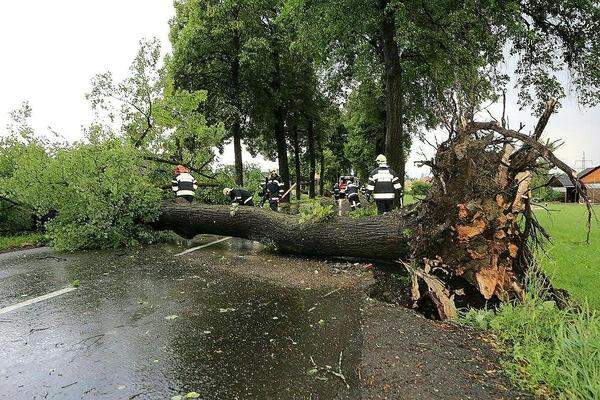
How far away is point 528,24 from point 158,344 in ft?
43.1

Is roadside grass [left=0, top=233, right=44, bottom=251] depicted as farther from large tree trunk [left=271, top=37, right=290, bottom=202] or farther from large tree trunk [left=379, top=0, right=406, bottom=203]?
large tree trunk [left=271, top=37, right=290, bottom=202]

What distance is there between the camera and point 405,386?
256cm

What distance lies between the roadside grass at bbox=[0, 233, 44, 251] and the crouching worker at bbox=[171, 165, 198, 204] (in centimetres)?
329

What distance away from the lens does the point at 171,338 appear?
362 cm

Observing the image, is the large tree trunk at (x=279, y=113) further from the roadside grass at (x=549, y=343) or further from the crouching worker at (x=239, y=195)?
the roadside grass at (x=549, y=343)

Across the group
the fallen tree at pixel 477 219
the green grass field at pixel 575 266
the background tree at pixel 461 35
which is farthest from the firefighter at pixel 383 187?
the fallen tree at pixel 477 219

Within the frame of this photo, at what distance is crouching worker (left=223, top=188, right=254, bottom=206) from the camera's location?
12.1 m

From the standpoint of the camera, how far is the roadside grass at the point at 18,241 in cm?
911

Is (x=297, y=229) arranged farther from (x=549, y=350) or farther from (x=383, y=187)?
(x=549, y=350)

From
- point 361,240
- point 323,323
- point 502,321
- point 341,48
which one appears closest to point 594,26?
point 341,48

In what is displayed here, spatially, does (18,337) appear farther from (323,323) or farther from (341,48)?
(341,48)

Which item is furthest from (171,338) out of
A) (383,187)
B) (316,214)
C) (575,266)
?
(383,187)

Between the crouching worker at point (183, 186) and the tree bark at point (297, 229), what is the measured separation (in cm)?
139

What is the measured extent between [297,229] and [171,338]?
3.87 metres
